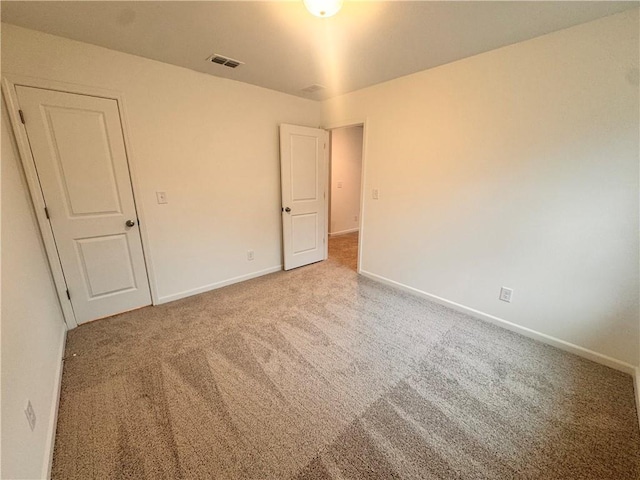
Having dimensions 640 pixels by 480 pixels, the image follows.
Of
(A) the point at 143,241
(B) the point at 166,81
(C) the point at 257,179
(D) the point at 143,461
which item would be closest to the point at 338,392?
(D) the point at 143,461

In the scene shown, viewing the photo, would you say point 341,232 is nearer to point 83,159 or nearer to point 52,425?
point 83,159

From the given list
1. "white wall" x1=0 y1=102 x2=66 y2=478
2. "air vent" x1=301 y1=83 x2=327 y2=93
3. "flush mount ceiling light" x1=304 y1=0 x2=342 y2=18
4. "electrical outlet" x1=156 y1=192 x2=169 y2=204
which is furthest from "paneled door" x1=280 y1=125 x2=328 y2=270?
"white wall" x1=0 y1=102 x2=66 y2=478

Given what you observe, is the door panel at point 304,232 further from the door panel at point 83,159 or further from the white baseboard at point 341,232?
the door panel at point 83,159

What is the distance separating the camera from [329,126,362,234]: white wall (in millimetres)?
5176

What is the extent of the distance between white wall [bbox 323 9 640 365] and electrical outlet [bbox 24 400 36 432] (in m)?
2.98

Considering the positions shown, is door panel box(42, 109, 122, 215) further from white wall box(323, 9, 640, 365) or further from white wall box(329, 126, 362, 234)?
white wall box(329, 126, 362, 234)

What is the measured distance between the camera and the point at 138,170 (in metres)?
2.34

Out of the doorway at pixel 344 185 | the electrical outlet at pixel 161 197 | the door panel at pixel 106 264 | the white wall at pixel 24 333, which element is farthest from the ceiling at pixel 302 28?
the doorway at pixel 344 185

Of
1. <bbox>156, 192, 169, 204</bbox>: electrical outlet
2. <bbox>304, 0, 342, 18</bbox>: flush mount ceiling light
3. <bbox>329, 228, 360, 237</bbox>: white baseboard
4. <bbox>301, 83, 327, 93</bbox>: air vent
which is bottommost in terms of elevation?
<bbox>329, 228, 360, 237</bbox>: white baseboard

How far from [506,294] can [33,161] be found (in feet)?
13.1

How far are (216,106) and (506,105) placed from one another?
2662mm

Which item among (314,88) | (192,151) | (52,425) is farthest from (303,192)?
(52,425)

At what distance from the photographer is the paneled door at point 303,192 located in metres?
3.27

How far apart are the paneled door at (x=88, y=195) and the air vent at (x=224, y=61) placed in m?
0.89
